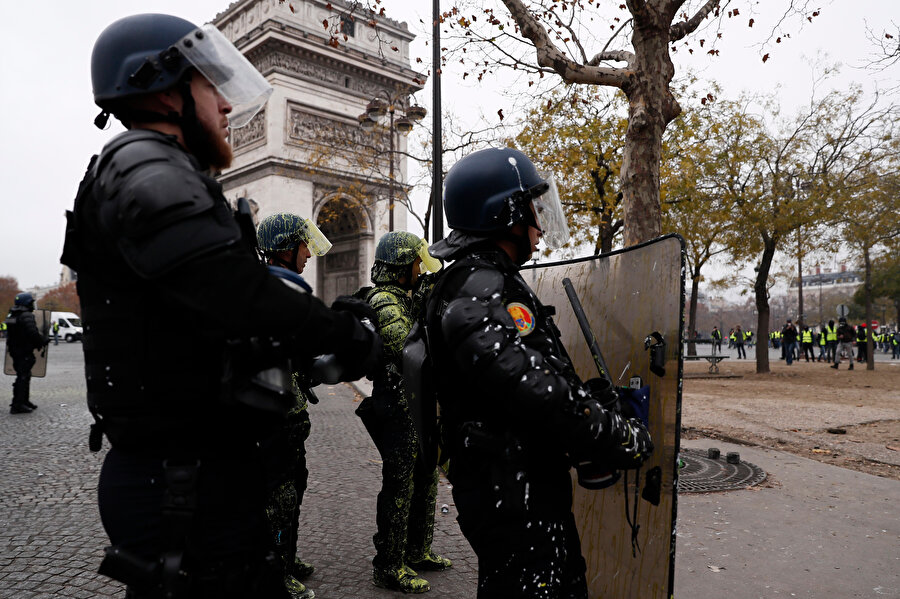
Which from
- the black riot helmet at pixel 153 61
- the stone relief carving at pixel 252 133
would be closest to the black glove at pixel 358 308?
the black riot helmet at pixel 153 61

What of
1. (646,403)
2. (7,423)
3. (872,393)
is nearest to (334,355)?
(646,403)

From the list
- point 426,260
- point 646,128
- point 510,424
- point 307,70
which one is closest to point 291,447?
point 426,260

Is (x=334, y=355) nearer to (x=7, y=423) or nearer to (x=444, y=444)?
(x=444, y=444)

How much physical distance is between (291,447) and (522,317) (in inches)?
67.7

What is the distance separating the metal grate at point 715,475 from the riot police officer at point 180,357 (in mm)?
4270

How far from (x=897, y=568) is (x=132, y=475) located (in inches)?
156

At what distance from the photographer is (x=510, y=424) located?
181 cm

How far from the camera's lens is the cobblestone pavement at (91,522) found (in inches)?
132

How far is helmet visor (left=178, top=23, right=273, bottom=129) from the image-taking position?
4.84 ft

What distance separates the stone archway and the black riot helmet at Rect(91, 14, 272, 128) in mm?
26944

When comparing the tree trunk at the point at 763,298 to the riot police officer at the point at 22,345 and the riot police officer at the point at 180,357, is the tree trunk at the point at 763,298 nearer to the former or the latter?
the riot police officer at the point at 22,345

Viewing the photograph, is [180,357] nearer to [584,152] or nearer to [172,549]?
[172,549]

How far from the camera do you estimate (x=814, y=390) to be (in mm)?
13531

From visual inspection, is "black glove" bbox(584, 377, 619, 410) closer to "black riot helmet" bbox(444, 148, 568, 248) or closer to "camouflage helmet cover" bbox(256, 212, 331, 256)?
"black riot helmet" bbox(444, 148, 568, 248)
